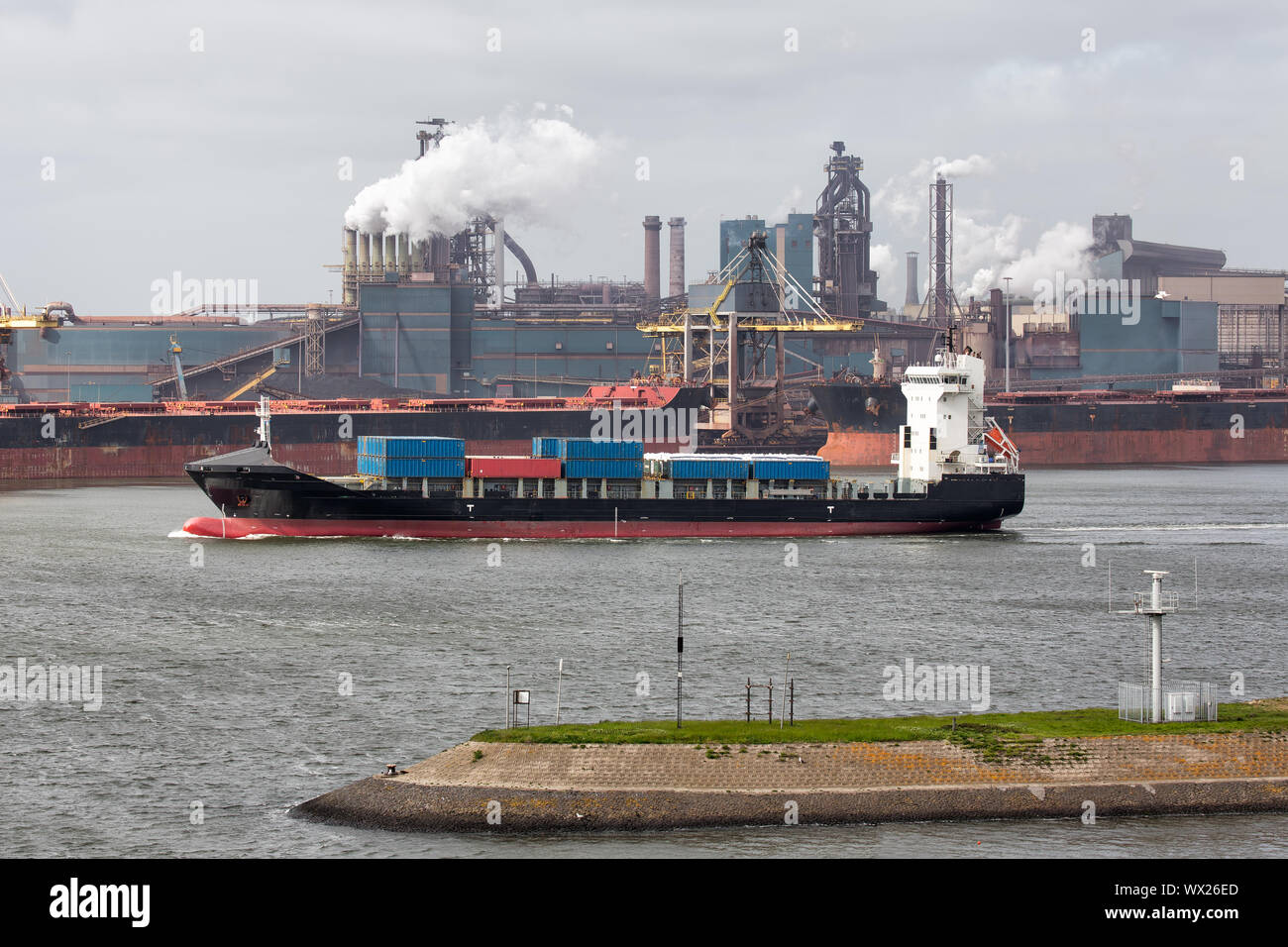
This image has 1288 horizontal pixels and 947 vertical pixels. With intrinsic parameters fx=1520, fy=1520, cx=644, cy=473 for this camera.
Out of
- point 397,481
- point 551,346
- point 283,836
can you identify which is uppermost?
point 551,346

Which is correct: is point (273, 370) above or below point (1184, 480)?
above

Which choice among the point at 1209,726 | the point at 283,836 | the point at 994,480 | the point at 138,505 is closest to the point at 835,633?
the point at 1209,726

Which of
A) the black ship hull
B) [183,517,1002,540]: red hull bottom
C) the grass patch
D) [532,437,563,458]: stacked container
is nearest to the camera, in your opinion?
the grass patch

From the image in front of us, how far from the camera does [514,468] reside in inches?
2985

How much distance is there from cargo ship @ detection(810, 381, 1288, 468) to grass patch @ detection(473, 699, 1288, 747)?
4193 inches

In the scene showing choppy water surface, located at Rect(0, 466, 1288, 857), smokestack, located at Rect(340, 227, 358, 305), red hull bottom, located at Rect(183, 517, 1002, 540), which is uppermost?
smokestack, located at Rect(340, 227, 358, 305)

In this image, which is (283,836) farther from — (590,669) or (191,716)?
(590,669)

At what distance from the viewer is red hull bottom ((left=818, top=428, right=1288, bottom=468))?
138 meters

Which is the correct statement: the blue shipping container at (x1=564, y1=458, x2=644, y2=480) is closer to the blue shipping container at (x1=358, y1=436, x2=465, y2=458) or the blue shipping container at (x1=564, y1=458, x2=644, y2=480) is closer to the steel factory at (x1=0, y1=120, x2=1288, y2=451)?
the blue shipping container at (x1=358, y1=436, x2=465, y2=458)

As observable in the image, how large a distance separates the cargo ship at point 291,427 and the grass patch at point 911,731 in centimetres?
9296

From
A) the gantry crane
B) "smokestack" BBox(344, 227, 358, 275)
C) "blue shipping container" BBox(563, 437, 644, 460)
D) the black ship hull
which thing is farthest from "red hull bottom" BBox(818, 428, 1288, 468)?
"blue shipping container" BBox(563, 437, 644, 460)

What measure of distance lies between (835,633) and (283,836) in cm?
2493

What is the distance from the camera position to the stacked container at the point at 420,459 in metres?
74.7

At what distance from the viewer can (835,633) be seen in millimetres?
48812
